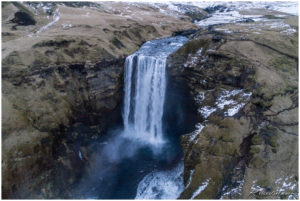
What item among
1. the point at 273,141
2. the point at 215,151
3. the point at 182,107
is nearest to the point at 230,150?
the point at 215,151

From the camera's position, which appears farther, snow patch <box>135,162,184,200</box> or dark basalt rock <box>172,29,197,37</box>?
dark basalt rock <box>172,29,197,37</box>

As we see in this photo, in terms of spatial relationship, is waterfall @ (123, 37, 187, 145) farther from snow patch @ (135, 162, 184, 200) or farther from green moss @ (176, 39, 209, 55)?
snow patch @ (135, 162, 184, 200)

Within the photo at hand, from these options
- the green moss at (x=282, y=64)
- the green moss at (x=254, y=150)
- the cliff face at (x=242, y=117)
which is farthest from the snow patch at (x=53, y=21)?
the green moss at (x=282, y=64)

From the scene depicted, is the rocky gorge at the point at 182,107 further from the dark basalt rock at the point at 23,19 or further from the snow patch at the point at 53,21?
the snow patch at the point at 53,21

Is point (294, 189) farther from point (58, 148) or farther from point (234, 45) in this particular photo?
point (58, 148)

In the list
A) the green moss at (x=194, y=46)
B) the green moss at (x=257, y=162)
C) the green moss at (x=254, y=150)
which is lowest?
the green moss at (x=257, y=162)

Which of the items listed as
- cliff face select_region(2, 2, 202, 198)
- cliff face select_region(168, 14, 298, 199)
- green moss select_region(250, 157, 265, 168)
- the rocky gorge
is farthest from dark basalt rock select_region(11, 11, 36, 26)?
green moss select_region(250, 157, 265, 168)
